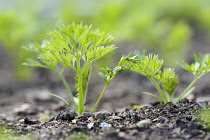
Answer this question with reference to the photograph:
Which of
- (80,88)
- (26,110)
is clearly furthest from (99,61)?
(80,88)

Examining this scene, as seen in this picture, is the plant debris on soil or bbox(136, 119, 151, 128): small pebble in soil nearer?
the plant debris on soil

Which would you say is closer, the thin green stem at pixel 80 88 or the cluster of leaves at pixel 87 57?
the cluster of leaves at pixel 87 57

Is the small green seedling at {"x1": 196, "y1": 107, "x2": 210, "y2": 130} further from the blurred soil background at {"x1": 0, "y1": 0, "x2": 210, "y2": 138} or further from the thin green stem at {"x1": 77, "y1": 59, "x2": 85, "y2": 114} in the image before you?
the thin green stem at {"x1": 77, "y1": 59, "x2": 85, "y2": 114}

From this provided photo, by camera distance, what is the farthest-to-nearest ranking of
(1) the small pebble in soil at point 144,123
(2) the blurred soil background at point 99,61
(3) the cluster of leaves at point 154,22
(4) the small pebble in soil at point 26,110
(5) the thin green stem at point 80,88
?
(3) the cluster of leaves at point 154,22 < (2) the blurred soil background at point 99,61 < (4) the small pebble in soil at point 26,110 < (5) the thin green stem at point 80,88 < (1) the small pebble in soil at point 144,123

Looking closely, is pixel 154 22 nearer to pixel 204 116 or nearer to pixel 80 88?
pixel 80 88

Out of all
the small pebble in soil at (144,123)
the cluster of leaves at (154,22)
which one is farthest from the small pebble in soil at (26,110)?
the cluster of leaves at (154,22)

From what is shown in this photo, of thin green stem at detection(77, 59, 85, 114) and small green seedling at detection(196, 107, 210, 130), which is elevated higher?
thin green stem at detection(77, 59, 85, 114)

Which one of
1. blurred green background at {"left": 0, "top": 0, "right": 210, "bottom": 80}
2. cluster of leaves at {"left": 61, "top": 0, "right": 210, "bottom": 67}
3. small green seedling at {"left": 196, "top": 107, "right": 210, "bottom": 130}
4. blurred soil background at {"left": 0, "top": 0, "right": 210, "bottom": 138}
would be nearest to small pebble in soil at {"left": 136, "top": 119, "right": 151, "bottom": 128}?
small green seedling at {"left": 196, "top": 107, "right": 210, "bottom": 130}

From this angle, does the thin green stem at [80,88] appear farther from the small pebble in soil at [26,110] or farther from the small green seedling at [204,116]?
the small pebble in soil at [26,110]
